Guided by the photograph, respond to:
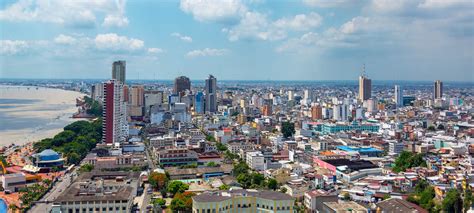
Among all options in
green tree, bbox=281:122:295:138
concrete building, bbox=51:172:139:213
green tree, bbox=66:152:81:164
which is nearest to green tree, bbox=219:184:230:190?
concrete building, bbox=51:172:139:213

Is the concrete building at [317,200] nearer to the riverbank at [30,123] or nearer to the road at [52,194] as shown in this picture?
the road at [52,194]

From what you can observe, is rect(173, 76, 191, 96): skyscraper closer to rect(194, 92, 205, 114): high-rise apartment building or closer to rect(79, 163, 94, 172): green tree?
rect(194, 92, 205, 114): high-rise apartment building

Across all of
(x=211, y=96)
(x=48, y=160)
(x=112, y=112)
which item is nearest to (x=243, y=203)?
(x=48, y=160)

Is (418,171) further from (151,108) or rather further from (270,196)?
(151,108)

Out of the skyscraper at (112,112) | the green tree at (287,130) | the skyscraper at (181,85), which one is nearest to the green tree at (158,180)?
the skyscraper at (112,112)

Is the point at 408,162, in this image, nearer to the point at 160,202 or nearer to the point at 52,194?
the point at 160,202

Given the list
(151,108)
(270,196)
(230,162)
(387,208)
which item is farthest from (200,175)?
(151,108)
